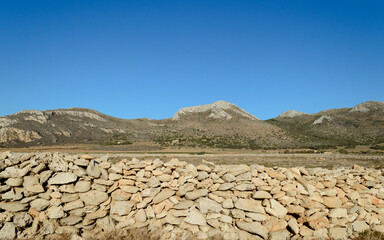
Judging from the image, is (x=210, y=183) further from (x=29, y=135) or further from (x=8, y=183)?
(x=29, y=135)

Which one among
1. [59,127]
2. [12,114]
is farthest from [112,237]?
[12,114]

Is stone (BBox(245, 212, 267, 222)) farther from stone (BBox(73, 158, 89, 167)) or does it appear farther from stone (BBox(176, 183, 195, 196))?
stone (BBox(73, 158, 89, 167))

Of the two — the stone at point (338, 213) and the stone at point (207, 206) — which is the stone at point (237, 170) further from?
the stone at point (338, 213)

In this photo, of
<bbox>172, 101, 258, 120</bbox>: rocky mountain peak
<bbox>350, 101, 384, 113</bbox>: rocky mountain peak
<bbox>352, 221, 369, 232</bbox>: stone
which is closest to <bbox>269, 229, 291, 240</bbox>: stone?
<bbox>352, 221, 369, 232</bbox>: stone

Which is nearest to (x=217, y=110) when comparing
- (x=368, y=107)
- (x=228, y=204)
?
(x=368, y=107)

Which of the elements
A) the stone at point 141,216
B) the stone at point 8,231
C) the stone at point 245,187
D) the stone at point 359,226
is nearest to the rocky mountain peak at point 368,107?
the stone at point 359,226

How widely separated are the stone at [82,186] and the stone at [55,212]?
62cm

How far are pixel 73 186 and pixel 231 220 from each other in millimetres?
4641

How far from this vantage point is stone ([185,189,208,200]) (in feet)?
25.0

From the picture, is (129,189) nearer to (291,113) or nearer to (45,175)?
(45,175)

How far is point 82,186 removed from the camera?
722cm

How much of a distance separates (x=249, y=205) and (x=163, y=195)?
8.53 feet

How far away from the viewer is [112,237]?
6.04 meters

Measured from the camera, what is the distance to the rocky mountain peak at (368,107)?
3674 inches
